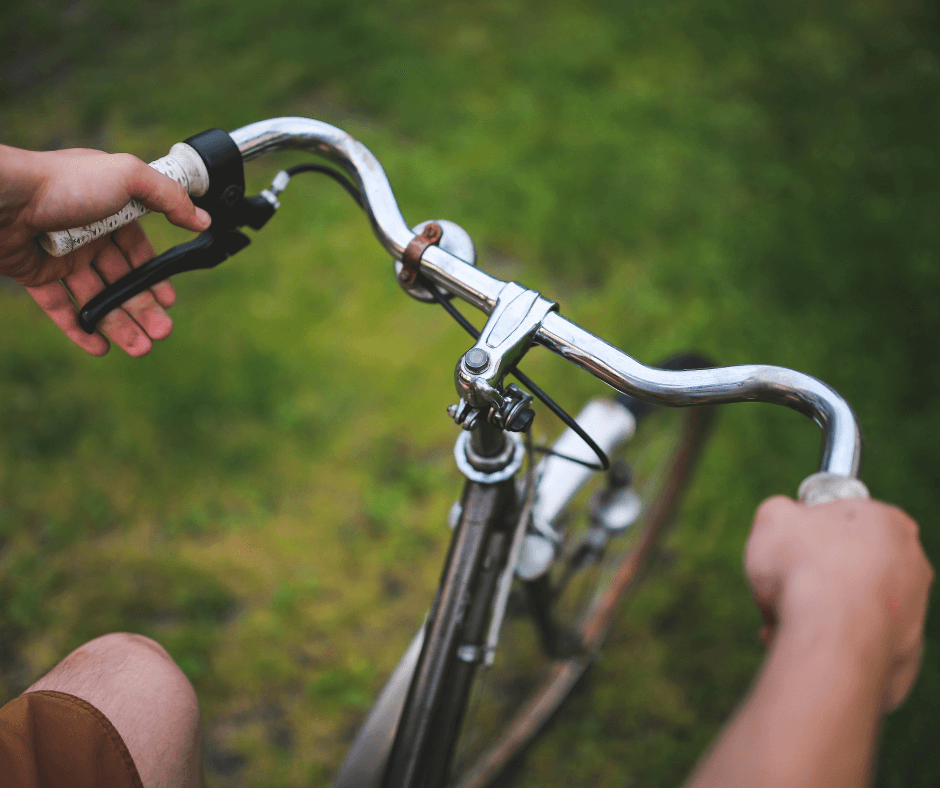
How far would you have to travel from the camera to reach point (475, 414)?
0.77 meters

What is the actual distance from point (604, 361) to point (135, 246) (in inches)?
37.3

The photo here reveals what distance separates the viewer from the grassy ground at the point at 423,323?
1814 mm

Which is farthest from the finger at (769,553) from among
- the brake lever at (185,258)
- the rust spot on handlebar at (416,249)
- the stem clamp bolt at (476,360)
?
the brake lever at (185,258)

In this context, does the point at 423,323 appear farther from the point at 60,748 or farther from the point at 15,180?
the point at 60,748

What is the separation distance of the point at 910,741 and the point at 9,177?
2.41 metres

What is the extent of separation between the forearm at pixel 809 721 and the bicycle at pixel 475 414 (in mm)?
161

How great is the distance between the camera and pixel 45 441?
2.15 metres

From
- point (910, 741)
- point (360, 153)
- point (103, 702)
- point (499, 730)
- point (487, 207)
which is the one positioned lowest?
point (103, 702)

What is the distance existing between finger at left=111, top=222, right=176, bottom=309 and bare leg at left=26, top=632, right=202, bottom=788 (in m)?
0.65

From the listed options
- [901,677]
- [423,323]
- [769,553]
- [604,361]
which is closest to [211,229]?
[604,361]

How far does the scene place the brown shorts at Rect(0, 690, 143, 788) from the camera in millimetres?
785

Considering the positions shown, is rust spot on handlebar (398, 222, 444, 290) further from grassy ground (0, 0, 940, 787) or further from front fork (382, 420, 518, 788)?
grassy ground (0, 0, 940, 787)

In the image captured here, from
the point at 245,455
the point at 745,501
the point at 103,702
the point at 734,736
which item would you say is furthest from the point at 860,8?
the point at 103,702

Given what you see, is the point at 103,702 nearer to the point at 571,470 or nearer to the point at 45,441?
the point at 571,470
